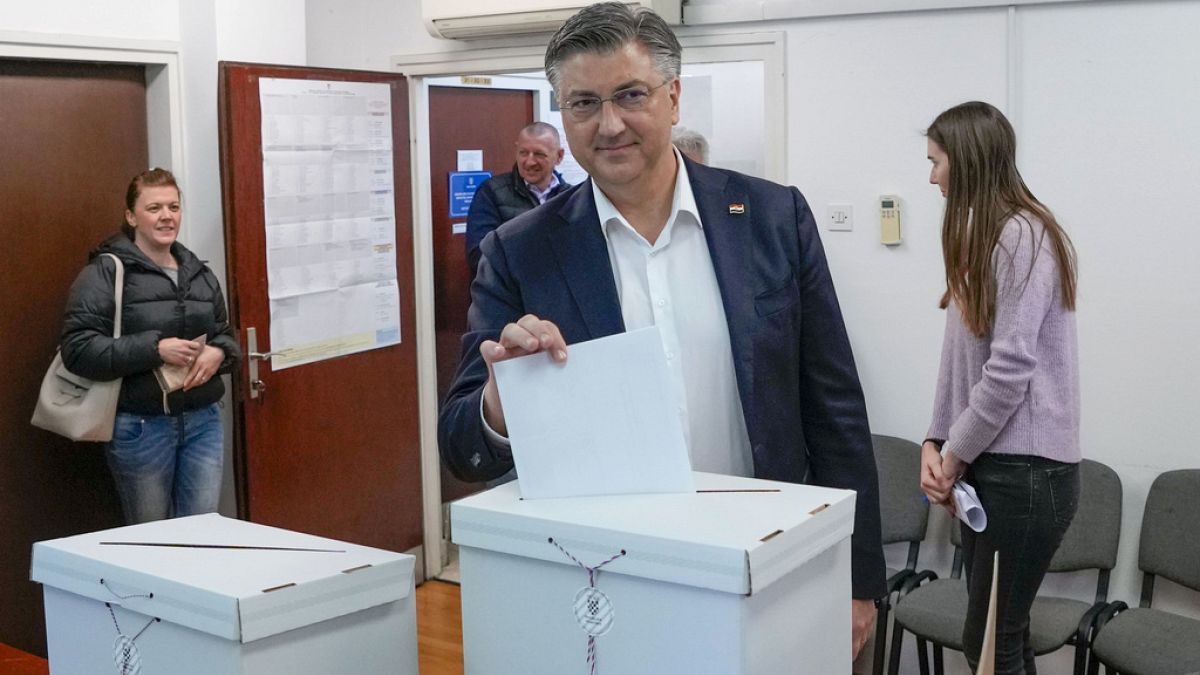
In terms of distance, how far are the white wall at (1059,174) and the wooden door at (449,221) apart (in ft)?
6.14

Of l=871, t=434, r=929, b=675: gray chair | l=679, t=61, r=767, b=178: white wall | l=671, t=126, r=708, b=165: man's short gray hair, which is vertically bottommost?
l=871, t=434, r=929, b=675: gray chair

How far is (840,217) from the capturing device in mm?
3621

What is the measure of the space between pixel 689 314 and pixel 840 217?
2189 millimetres

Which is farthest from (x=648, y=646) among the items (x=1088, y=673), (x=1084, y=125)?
(x=1084, y=125)

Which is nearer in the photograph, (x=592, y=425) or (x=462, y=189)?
(x=592, y=425)

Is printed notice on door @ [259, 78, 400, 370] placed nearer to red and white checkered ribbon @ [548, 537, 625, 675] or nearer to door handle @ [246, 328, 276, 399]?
door handle @ [246, 328, 276, 399]

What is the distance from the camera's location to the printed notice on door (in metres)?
4.04

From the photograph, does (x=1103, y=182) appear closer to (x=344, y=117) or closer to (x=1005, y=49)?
(x=1005, y=49)

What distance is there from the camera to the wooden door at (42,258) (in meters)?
3.56

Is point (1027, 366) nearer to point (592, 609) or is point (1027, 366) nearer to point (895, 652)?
point (895, 652)

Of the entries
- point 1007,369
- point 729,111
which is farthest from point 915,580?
point 729,111

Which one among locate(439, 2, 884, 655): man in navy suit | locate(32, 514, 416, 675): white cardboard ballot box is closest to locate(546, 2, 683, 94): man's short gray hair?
locate(439, 2, 884, 655): man in navy suit

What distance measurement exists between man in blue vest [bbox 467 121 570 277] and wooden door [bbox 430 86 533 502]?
0.23 m

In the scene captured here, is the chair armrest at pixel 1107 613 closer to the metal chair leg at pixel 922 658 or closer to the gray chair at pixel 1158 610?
the gray chair at pixel 1158 610
